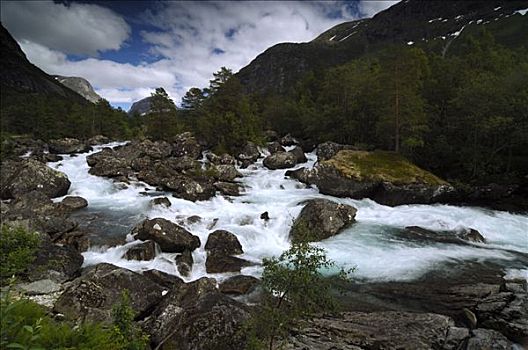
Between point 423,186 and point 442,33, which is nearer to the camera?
point 423,186

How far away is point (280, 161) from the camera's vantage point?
39688 millimetres

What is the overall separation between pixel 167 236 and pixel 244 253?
434cm

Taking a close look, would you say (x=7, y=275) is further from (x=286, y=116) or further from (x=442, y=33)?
(x=442, y=33)

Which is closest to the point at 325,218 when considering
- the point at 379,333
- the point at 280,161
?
the point at 379,333

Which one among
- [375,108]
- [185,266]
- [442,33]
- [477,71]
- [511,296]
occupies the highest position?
[442,33]

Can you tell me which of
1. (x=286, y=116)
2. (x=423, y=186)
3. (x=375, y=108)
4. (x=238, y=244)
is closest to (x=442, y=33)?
(x=286, y=116)

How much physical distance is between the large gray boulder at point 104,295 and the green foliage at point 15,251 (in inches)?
80.3

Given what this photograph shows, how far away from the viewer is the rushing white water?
1650 cm

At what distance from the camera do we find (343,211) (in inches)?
907

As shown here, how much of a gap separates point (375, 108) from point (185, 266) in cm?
3464

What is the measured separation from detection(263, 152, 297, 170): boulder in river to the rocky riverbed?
456 cm

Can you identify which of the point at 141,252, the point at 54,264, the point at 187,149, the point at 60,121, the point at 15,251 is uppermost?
the point at 60,121

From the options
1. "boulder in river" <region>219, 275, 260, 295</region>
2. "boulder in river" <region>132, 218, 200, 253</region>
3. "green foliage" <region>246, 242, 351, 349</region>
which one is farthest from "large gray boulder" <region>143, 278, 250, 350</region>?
"boulder in river" <region>132, 218, 200, 253</region>

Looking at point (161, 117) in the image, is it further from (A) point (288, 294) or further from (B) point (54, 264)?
(A) point (288, 294)
